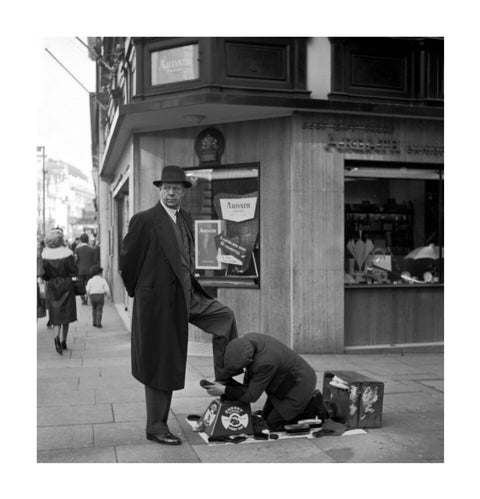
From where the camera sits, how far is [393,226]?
1020cm

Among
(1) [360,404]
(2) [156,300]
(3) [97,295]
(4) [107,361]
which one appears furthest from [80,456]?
(3) [97,295]

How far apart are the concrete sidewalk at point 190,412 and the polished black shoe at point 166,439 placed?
0.16 ft

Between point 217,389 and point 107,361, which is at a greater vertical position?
point 217,389

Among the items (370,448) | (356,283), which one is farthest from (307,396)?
(356,283)

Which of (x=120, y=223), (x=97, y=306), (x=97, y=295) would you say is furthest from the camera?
(x=120, y=223)

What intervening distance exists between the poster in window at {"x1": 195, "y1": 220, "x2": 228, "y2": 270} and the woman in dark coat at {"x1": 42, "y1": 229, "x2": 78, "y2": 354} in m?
1.79

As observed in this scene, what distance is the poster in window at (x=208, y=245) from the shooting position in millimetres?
10164

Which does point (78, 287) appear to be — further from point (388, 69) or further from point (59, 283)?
point (388, 69)

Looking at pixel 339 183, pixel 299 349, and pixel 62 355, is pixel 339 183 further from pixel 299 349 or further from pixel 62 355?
pixel 62 355

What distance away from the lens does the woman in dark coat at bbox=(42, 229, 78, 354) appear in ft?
32.1

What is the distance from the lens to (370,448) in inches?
210

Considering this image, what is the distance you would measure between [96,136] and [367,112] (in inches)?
699

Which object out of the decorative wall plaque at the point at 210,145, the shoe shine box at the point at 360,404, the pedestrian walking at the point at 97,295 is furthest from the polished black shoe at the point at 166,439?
the pedestrian walking at the point at 97,295

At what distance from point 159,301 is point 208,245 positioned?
484cm
